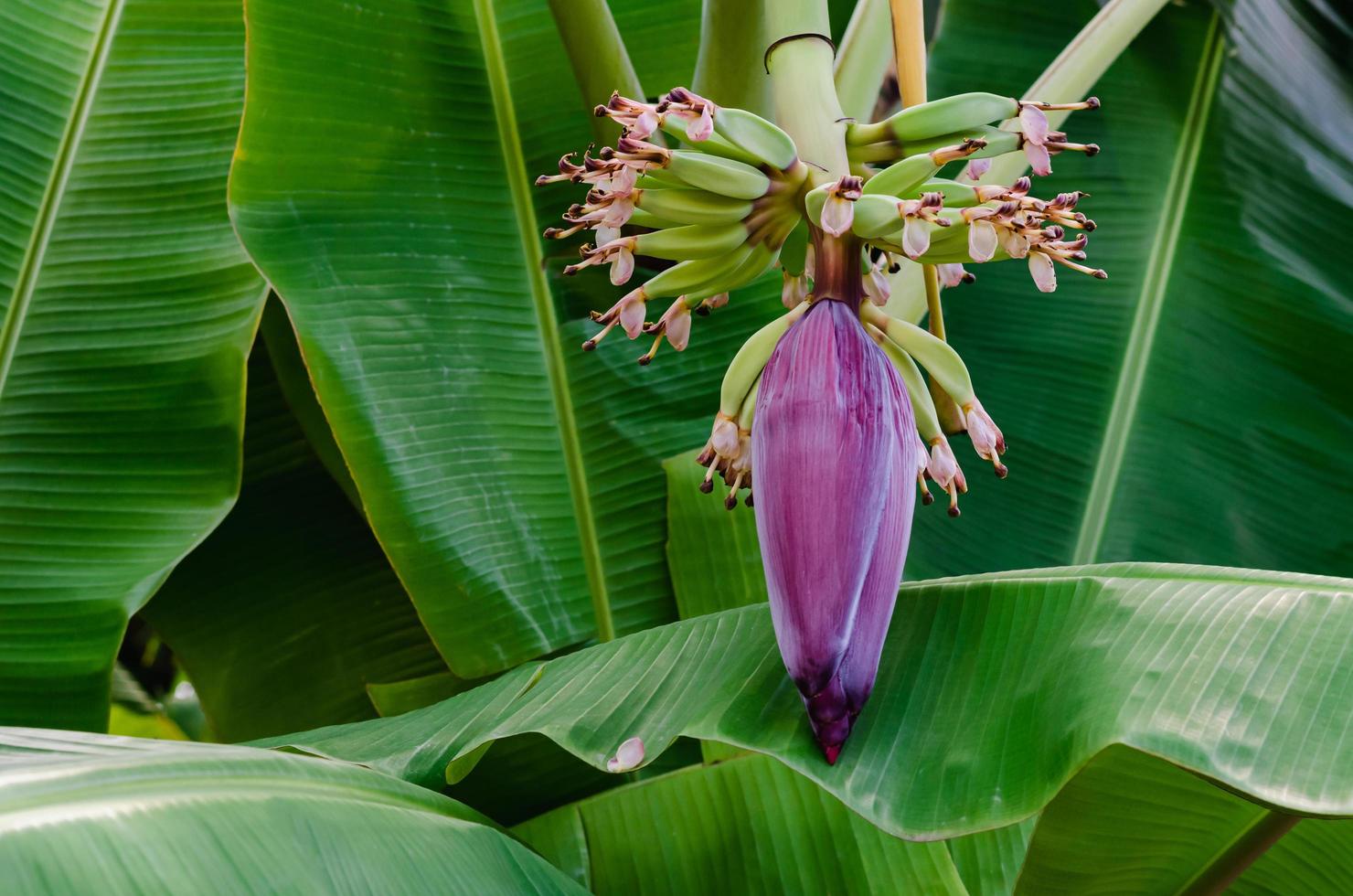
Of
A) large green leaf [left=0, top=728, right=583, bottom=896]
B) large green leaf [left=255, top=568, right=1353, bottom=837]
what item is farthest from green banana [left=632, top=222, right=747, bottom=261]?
large green leaf [left=0, top=728, right=583, bottom=896]

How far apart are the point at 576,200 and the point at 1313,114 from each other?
38.0 inches

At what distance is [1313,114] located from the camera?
1.26 metres

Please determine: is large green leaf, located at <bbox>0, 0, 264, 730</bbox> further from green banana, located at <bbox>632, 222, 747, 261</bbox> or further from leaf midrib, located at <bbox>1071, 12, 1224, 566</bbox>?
leaf midrib, located at <bbox>1071, 12, 1224, 566</bbox>

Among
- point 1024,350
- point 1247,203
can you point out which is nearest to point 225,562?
point 1024,350

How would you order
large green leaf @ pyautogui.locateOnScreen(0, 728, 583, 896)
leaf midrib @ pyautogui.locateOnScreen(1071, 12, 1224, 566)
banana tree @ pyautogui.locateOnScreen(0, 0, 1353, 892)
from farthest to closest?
1. leaf midrib @ pyautogui.locateOnScreen(1071, 12, 1224, 566)
2. banana tree @ pyautogui.locateOnScreen(0, 0, 1353, 892)
3. large green leaf @ pyautogui.locateOnScreen(0, 728, 583, 896)

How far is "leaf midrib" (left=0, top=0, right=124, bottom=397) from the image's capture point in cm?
86

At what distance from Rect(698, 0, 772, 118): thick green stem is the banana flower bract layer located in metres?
0.36

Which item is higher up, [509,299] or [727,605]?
[509,299]

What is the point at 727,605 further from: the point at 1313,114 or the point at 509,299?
the point at 1313,114

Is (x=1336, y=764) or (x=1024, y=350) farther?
(x=1024, y=350)

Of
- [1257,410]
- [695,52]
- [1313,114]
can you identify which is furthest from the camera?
[1313,114]

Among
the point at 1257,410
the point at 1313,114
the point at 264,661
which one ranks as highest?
the point at 1313,114

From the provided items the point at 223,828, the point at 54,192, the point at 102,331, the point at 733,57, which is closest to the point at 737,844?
the point at 223,828

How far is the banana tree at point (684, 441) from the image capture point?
0.46 metres
